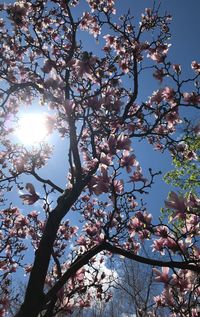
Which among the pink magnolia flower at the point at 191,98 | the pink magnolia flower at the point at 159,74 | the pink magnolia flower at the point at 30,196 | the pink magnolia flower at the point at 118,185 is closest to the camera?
the pink magnolia flower at the point at 118,185

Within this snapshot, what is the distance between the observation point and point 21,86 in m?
6.25

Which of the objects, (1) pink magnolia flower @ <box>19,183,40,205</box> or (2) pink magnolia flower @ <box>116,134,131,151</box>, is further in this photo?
(1) pink magnolia flower @ <box>19,183,40,205</box>

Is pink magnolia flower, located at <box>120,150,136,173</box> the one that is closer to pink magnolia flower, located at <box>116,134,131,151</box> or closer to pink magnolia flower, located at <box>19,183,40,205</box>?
pink magnolia flower, located at <box>116,134,131,151</box>

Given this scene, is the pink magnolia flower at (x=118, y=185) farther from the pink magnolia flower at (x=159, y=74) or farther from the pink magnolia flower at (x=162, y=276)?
the pink magnolia flower at (x=159, y=74)

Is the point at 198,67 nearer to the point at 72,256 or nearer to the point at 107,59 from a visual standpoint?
the point at 107,59

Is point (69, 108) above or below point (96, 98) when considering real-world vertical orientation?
below

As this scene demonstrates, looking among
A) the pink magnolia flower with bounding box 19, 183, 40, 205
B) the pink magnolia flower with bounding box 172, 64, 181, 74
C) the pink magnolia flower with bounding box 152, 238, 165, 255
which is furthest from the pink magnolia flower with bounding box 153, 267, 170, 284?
the pink magnolia flower with bounding box 172, 64, 181, 74

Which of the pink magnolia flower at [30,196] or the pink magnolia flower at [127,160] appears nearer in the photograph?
the pink magnolia flower at [127,160]

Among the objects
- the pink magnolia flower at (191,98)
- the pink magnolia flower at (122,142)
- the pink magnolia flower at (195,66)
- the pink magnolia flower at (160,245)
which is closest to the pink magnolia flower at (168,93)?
the pink magnolia flower at (191,98)

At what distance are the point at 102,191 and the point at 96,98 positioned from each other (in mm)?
2291

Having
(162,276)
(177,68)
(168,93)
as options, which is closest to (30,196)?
(162,276)

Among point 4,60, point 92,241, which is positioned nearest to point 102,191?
point 92,241

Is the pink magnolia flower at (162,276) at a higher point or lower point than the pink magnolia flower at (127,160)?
lower

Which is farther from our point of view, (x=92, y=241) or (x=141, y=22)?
(x=141, y=22)
